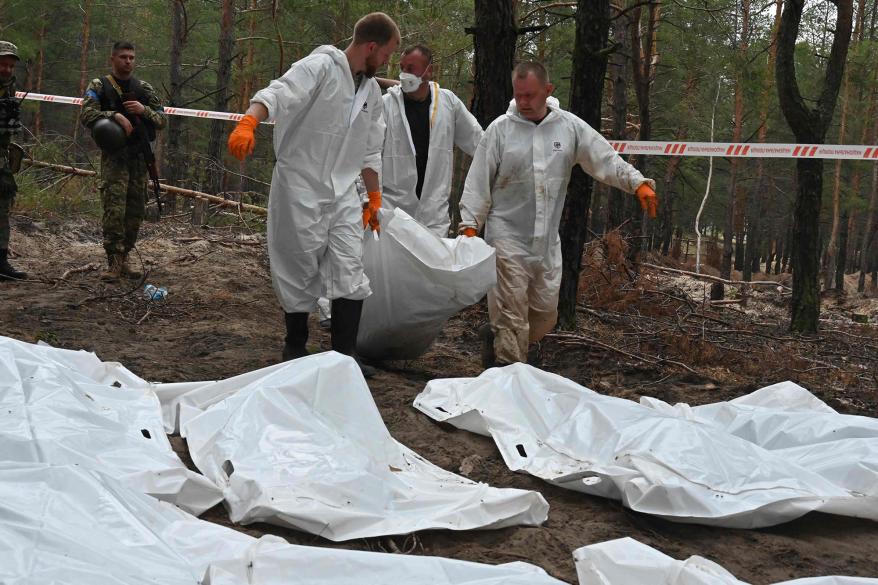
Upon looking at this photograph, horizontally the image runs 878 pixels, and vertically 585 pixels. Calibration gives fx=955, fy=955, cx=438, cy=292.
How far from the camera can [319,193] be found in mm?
4793

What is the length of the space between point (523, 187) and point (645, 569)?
137 inches

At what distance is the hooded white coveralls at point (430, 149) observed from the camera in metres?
6.45

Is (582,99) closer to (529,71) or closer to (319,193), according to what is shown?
(529,71)

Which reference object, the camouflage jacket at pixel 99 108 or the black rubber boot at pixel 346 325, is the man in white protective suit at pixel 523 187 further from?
the camouflage jacket at pixel 99 108

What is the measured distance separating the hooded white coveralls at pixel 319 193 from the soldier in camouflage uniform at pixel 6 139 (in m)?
3.28

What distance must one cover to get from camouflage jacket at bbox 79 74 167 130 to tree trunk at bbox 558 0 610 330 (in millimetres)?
3065

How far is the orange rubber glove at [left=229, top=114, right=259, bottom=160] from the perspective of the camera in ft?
13.3

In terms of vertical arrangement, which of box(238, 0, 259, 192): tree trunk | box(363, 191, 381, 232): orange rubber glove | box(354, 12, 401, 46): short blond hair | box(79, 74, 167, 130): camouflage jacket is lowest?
box(363, 191, 381, 232): orange rubber glove

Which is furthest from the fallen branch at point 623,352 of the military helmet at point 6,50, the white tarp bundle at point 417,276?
the military helmet at point 6,50

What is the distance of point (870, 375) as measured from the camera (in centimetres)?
646

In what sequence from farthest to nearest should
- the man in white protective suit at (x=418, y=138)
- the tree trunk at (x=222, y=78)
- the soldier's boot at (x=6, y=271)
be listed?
the tree trunk at (x=222, y=78)
the soldier's boot at (x=6, y=271)
the man in white protective suit at (x=418, y=138)

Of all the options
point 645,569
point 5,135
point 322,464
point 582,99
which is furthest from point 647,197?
point 5,135

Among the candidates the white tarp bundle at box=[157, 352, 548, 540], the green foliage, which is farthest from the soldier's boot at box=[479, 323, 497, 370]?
the green foliage

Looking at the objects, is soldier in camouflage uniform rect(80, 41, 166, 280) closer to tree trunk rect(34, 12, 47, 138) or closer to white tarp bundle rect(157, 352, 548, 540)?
white tarp bundle rect(157, 352, 548, 540)
